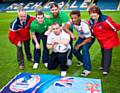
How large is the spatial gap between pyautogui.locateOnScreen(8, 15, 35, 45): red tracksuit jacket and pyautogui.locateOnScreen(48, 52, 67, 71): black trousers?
924 millimetres

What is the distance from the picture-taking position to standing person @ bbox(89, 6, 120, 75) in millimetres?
6137

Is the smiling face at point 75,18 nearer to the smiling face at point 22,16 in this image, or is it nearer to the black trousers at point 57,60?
the black trousers at point 57,60

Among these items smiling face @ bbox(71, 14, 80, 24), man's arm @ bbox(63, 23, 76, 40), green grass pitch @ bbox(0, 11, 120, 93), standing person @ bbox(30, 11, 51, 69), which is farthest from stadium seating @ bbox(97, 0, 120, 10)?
smiling face @ bbox(71, 14, 80, 24)

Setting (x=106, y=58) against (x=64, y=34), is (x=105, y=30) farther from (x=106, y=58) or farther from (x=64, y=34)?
(x=64, y=34)

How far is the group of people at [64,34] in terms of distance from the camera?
20.5 ft

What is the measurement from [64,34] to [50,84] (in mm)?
1265

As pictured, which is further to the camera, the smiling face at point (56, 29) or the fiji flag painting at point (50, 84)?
the smiling face at point (56, 29)

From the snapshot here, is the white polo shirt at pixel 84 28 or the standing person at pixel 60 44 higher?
the white polo shirt at pixel 84 28

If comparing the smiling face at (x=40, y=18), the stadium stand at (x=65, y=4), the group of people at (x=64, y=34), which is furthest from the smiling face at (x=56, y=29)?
the stadium stand at (x=65, y=4)

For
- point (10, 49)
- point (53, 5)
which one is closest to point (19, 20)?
point (53, 5)

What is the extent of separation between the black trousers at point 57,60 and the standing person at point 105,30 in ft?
2.98

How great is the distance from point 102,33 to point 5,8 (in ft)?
67.3

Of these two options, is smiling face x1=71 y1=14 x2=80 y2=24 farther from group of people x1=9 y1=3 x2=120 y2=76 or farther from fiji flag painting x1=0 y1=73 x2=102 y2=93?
fiji flag painting x1=0 y1=73 x2=102 y2=93

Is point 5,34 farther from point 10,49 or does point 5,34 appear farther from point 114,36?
point 114,36
